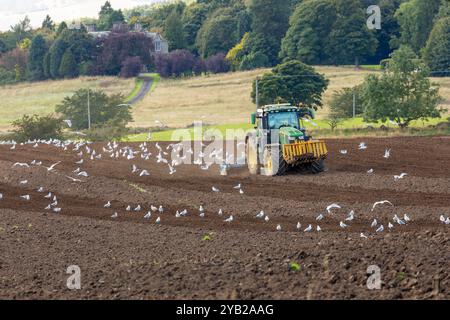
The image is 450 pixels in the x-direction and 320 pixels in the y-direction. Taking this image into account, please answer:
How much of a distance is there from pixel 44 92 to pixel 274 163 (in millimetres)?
63663

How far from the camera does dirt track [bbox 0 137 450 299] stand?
13.1 meters

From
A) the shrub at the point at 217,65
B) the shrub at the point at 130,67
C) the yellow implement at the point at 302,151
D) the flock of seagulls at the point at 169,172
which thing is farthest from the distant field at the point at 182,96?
the yellow implement at the point at 302,151

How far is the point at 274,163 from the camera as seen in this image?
2778cm

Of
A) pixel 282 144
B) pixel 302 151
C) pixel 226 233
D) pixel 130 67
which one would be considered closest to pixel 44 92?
pixel 130 67

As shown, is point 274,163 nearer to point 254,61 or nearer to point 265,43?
point 254,61

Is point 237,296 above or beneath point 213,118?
above

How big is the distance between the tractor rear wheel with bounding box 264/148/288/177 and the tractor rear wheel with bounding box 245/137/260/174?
1.90 ft

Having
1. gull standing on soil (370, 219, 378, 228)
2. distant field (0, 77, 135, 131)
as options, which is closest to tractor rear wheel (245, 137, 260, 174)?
gull standing on soil (370, 219, 378, 228)

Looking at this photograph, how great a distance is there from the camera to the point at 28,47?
348 ft

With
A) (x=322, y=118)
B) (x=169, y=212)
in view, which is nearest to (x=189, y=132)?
(x=322, y=118)

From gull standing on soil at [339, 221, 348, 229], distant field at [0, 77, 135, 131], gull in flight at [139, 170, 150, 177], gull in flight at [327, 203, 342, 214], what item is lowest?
distant field at [0, 77, 135, 131]

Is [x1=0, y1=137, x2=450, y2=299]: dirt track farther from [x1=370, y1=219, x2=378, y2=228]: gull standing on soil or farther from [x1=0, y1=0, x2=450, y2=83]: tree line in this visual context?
[x1=0, y1=0, x2=450, y2=83]: tree line
